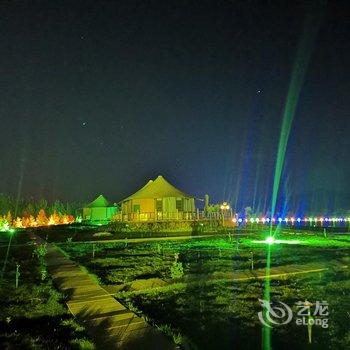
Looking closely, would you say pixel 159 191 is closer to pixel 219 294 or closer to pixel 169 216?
pixel 169 216

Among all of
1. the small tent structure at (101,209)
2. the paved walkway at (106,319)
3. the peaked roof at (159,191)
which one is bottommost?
the paved walkway at (106,319)

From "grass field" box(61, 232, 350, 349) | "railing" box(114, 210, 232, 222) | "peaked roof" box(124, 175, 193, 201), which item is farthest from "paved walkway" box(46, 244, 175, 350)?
"peaked roof" box(124, 175, 193, 201)

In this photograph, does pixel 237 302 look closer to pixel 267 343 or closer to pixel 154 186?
pixel 267 343

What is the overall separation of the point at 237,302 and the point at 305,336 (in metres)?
2.50

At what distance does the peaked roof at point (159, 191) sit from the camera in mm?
45156

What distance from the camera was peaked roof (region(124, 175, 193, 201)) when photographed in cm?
4516

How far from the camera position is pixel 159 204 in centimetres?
4612

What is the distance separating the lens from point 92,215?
6500 centimetres

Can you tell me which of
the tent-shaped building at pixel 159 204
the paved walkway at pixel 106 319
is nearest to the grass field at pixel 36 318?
the paved walkway at pixel 106 319

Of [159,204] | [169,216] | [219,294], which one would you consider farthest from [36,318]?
[159,204]
